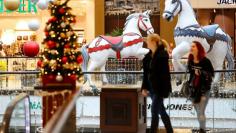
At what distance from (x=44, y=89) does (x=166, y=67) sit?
1897 mm

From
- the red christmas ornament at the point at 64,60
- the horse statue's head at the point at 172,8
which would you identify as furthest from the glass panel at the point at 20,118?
the horse statue's head at the point at 172,8

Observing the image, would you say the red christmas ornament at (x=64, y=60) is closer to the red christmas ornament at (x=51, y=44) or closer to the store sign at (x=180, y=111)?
the red christmas ornament at (x=51, y=44)

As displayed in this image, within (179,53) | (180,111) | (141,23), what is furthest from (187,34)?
(180,111)

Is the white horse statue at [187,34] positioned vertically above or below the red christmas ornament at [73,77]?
above

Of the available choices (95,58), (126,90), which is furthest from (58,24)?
(95,58)

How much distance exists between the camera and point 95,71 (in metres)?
13.7

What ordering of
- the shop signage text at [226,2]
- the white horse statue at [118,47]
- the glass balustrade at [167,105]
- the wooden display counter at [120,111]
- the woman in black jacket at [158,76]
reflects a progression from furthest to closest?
the shop signage text at [226,2] → the white horse statue at [118,47] → the glass balustrade at [167,105] → the wooden display counter at [120,111] → the woman in black jacket at [158,76]

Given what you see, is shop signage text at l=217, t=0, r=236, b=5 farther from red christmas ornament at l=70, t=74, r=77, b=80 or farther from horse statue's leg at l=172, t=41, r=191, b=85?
red christmas ornament at l=70, t=74, r=77, b=80

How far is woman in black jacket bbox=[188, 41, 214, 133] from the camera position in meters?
8.10

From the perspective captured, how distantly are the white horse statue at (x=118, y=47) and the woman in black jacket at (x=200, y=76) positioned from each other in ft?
21.0

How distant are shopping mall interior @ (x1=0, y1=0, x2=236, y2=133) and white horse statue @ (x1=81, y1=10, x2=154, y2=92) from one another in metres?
0.03

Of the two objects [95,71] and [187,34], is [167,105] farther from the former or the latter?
[187,34]

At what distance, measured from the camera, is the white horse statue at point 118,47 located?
1456 cm

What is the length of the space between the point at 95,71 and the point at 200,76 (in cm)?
587
